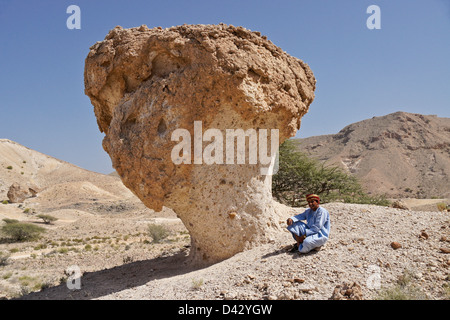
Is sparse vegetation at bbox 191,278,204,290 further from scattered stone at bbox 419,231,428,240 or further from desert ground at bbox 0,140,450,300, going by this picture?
scattered stone at bbox 419,231,428,240

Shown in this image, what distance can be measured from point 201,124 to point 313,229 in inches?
108

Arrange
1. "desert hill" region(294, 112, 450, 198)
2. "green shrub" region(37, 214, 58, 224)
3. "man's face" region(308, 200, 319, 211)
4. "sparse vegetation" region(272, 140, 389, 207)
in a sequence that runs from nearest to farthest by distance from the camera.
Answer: "man's face" region(308, 200, 319, 211) → "sparse vegetation" region(272, 140, 389, 207) → "green shrub" region(37, 214, 58, 224) → "desert hill" region(294, 112, 450, 198)

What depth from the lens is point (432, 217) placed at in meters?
6.59

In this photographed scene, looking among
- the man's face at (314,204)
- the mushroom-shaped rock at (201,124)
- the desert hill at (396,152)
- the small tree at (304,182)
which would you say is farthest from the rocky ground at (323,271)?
the desert hill at (396,152)

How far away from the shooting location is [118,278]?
737 cm

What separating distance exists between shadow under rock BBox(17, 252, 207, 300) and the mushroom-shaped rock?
84 centimetres

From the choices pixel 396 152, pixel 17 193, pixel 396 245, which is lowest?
pixel 17 193

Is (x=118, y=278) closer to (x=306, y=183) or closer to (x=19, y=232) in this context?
(x=306, y=183)

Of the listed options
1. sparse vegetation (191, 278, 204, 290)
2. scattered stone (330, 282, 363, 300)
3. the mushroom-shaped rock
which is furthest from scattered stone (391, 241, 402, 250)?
sparse vegetation (191, 278, 204, 290)

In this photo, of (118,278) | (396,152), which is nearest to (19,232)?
(118,278)

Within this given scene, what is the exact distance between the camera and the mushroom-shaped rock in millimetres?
6294

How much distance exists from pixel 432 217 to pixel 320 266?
10.6 ft
